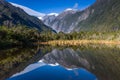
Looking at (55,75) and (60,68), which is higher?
(55,75)

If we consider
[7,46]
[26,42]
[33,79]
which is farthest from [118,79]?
[26,42]

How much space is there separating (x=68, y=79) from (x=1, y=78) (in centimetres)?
971

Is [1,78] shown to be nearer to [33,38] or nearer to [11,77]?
[11,77]

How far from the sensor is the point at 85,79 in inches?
1377

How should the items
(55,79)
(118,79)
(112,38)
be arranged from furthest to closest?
(112,38)
(55,79)
(118,79)

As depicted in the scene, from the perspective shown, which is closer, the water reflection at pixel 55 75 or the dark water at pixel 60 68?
the water reflection at pixel 55 75

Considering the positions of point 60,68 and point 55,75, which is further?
point 60,68

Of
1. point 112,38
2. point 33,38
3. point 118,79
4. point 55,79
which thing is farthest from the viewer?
point 112,38

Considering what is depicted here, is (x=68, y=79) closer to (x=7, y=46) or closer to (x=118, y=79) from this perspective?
(x=118, y=79)

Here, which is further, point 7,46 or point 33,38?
point 33,38

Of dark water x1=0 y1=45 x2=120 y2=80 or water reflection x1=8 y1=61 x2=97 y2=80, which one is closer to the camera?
water reflection x1=8 y1=61 x2=97 y2=80

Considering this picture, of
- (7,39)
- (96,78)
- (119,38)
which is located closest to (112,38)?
(119,38)

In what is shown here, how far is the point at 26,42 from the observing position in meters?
161

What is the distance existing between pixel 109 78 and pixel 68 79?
18.9 ft
